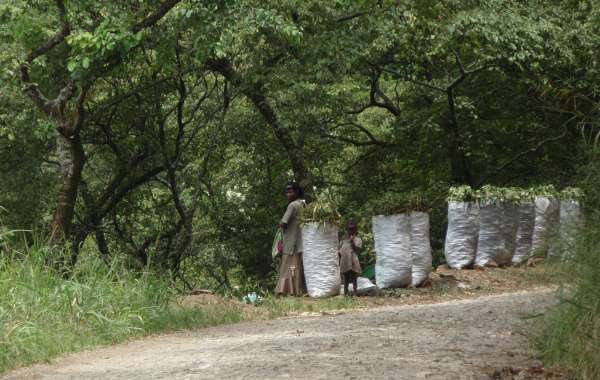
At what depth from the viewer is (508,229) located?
17938 mm

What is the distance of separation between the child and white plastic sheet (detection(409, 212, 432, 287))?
0.85m

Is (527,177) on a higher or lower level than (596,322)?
higher

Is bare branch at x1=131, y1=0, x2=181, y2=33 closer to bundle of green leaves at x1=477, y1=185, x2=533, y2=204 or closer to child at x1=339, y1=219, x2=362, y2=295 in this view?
child at x1=339, y1=219, x2=362, y2=295

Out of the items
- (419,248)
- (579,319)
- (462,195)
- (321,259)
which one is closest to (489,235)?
(462,195)

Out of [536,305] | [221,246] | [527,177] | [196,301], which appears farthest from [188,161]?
[536,305]

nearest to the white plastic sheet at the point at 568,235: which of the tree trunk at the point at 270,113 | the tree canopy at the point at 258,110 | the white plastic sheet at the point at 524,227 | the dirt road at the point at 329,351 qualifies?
the dirt road at the point at 329,351

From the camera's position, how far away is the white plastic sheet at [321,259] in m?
15.3

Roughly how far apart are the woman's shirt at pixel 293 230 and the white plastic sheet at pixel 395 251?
128 centimetres

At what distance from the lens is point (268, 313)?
12805 mm

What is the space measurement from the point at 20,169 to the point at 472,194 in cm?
924

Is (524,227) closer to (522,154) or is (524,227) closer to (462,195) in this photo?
(462,195)

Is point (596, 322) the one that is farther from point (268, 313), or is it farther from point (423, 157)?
point (423, 157)

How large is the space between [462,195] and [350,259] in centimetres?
270

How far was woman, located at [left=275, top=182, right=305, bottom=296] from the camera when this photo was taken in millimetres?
15695
